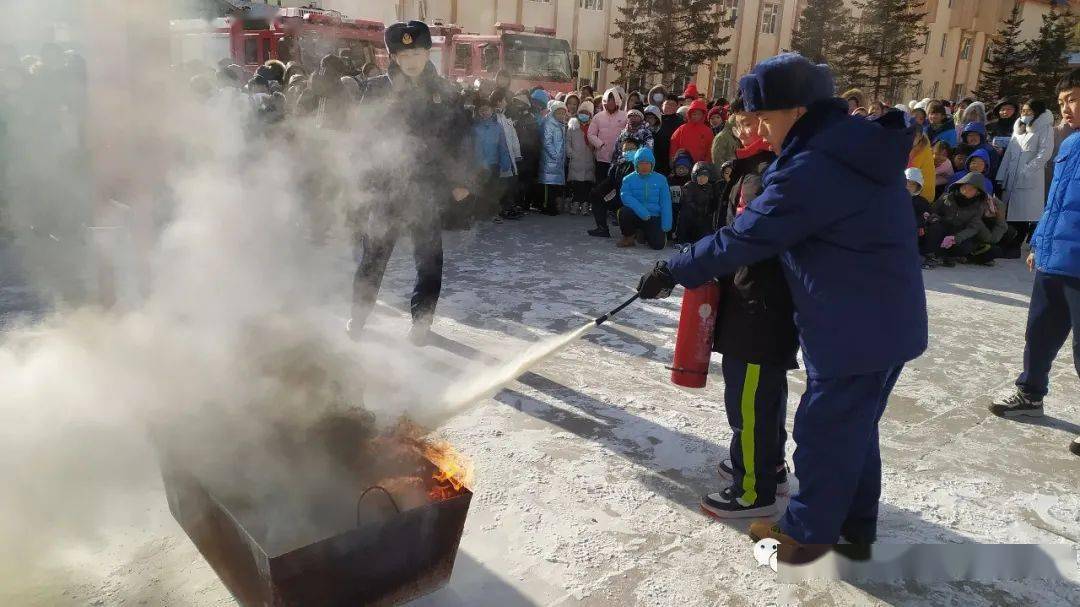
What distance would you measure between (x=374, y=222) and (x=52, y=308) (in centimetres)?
242

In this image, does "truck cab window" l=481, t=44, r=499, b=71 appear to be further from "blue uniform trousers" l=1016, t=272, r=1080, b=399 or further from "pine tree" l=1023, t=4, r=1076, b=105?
"pine tree" l=1023, t=4, r=1076, b=105

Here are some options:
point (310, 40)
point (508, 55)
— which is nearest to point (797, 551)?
point (310, 40)

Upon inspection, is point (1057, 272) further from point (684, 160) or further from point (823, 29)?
point (823, 29)

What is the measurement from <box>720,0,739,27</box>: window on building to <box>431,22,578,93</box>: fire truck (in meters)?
16.0

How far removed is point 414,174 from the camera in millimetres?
4598

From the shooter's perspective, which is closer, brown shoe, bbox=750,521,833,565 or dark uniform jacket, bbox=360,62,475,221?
brown shoe, bbox=750,521,833,565

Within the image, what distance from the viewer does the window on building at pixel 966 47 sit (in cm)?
3947

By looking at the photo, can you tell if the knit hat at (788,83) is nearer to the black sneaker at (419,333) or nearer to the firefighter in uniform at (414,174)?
the firefighter in uniform at (414,174)

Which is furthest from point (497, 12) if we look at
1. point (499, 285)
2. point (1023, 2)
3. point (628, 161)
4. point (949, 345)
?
point (1023, 2)

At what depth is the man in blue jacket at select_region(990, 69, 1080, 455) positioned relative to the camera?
3.52m

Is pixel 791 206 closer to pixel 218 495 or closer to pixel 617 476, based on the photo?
pixel 617 476

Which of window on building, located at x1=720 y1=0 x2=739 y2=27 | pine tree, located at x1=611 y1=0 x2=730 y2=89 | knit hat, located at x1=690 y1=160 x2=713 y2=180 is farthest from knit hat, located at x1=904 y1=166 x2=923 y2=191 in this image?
Answer: window on building, located at x1=720 y1=0 x2=739 y2=27

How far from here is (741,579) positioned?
8.34 ft

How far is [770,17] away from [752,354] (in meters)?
34.3
